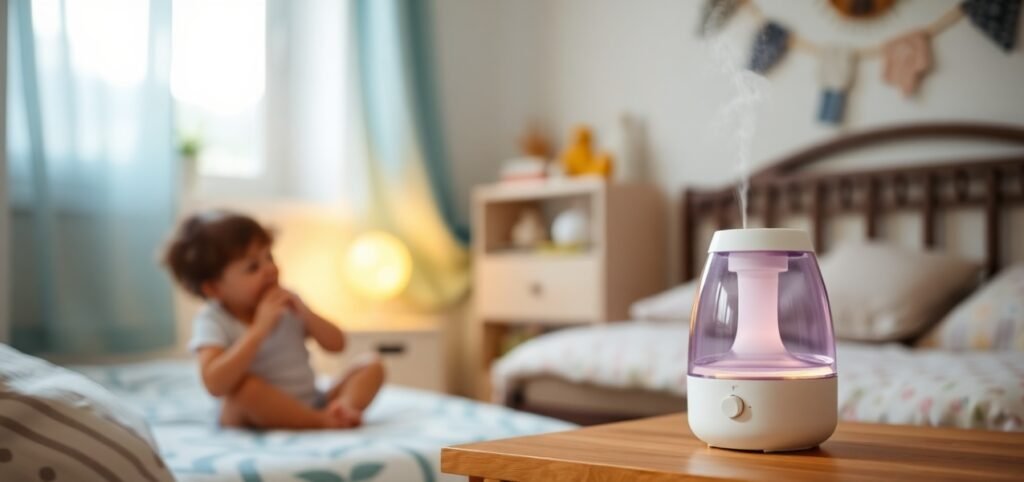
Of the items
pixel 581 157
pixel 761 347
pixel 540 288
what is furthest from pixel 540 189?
pixel 761 347

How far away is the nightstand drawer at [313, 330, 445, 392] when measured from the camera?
3.08 meters

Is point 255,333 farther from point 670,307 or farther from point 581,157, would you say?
point 581,157

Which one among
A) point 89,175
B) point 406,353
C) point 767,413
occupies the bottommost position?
point 406,353

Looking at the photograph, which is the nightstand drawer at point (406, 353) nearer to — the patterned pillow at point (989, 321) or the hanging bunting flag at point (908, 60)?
the patterned pillow at point (989, 321)

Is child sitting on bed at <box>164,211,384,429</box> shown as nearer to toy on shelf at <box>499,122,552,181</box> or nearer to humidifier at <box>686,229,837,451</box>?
humidifier at <box>686,229,837,451</box>

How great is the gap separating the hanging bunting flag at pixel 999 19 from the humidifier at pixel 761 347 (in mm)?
1973

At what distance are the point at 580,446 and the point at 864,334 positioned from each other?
5.40ft

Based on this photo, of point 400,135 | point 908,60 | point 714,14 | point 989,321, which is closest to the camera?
point 989,321

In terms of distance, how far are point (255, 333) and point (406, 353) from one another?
143 centimetres

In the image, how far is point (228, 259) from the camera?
183 cm

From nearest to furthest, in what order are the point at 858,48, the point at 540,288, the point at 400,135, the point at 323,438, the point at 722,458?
the point at 722,458
the point at 323,438
the point at 858,48
the point at 540,288
the point at 400,135

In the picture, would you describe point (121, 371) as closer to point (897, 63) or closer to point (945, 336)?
point (945, 336)

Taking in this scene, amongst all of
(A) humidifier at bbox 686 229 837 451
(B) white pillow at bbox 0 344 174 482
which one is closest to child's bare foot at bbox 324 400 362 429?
(B) white pillow at bbox 0 344 174 482

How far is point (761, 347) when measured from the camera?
983 millimetres
